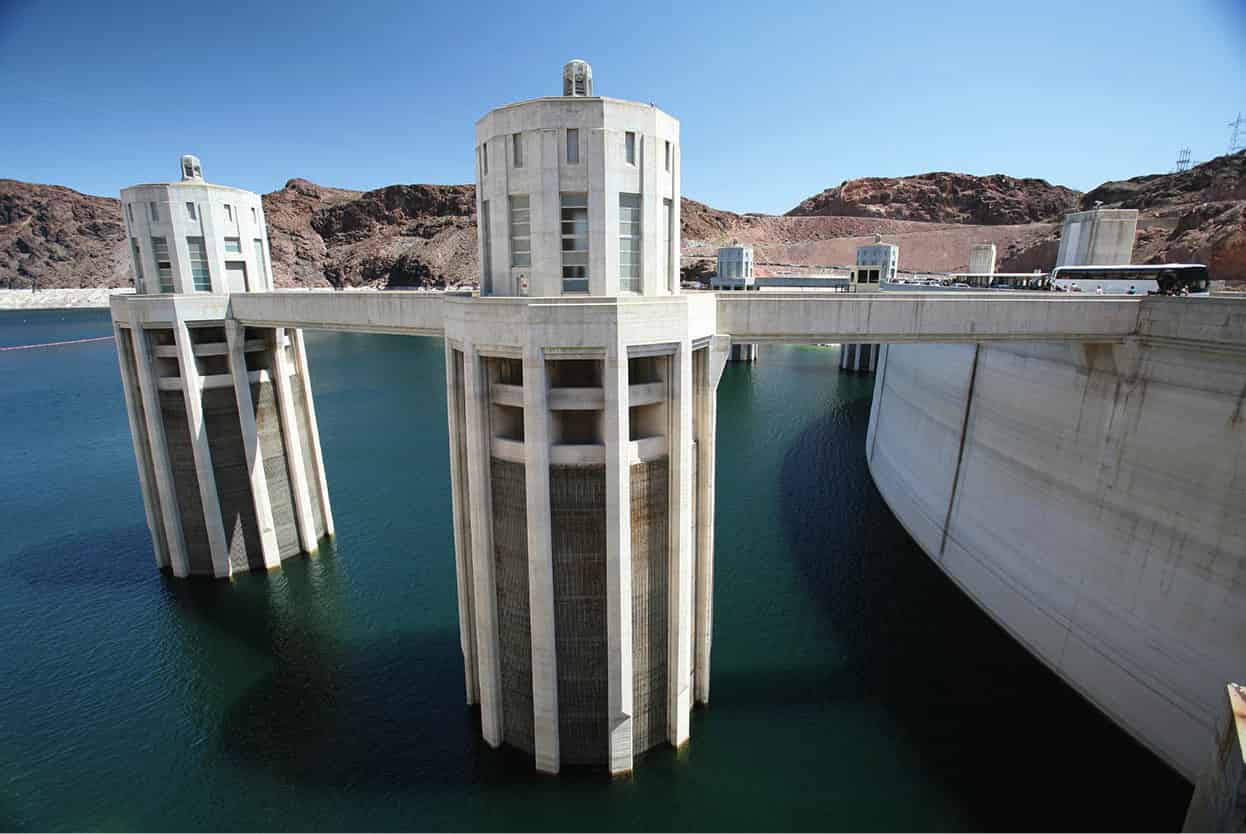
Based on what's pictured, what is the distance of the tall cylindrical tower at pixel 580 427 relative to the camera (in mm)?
13461

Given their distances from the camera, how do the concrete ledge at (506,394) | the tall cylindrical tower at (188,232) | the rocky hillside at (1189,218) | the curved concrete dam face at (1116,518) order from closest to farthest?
the concrete ledge at (506,394)
the curved concrete dam face at (1116,518)
the tall cylindrical tower at (188,232)
the rocky hillside at (1189,218)

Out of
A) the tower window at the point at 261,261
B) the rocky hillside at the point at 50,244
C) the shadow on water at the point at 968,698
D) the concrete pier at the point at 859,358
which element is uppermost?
the rocky hillside at the point at 50,244

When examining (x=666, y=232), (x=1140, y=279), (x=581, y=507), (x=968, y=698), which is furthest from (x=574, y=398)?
(x=1140, y=279)

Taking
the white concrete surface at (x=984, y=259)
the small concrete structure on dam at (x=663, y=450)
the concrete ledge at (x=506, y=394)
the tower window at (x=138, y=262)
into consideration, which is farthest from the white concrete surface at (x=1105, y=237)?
the tower window at (x=138, y=262)

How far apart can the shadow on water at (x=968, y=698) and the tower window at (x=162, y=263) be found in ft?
91.7

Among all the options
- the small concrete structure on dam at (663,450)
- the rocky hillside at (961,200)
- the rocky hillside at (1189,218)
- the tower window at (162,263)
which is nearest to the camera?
the small concrete structure on dam at (663,450)

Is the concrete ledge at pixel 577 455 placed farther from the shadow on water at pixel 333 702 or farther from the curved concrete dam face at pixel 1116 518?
the curved concrete dam face at pixel 1116 518

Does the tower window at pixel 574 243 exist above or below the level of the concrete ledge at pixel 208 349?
above

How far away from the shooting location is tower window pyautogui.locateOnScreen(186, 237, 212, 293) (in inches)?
951

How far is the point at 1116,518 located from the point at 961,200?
193734 millimetres

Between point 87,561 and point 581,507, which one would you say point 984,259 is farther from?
point 87,561

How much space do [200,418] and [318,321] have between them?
7599mm

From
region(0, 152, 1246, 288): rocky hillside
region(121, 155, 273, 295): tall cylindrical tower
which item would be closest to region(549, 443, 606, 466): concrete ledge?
region(121, 155, 273, 295): tall cylindrical tower

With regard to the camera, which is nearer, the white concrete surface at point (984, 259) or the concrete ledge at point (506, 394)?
Answer: the concrete ledge at point (506, 394)
